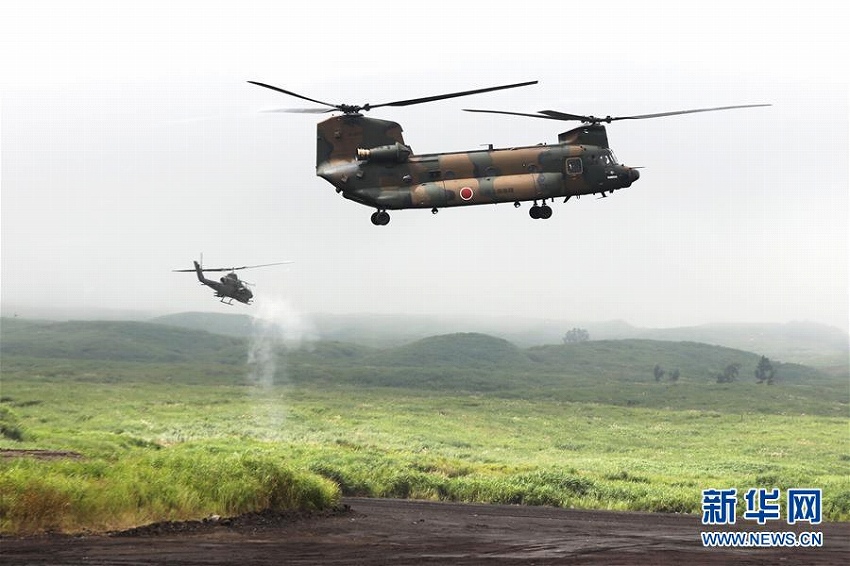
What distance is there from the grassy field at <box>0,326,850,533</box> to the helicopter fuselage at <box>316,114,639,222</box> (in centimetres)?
966

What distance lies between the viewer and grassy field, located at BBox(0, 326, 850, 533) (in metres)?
32.0

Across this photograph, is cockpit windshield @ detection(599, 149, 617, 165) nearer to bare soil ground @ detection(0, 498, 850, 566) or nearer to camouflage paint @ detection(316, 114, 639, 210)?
camouflage paint @ detection(316, 114, 639, 210)

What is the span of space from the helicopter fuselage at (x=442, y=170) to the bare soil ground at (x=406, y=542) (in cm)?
1024

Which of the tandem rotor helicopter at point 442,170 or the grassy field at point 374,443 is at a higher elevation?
the tandem rotor helicopter at point 442,170

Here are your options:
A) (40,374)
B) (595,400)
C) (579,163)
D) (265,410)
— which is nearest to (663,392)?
(595,400)

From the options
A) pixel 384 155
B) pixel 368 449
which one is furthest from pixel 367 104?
pixel 368 449

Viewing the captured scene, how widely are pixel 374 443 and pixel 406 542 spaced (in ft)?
180

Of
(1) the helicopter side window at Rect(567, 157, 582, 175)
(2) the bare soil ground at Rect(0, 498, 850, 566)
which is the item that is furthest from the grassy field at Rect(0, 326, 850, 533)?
(1) the helicopter side window at Rect(567, 157, 582, 175)

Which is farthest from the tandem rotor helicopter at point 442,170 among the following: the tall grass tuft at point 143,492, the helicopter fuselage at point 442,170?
the tall grass tuft at point 143,492

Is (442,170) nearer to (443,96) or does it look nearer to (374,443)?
(443,96)

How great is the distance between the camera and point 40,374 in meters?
184

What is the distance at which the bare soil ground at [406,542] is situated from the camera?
26094 millimetres

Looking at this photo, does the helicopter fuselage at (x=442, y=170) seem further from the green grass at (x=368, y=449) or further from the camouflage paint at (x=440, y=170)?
the green grass at (x=368, y=449)

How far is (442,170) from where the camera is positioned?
118 ft
